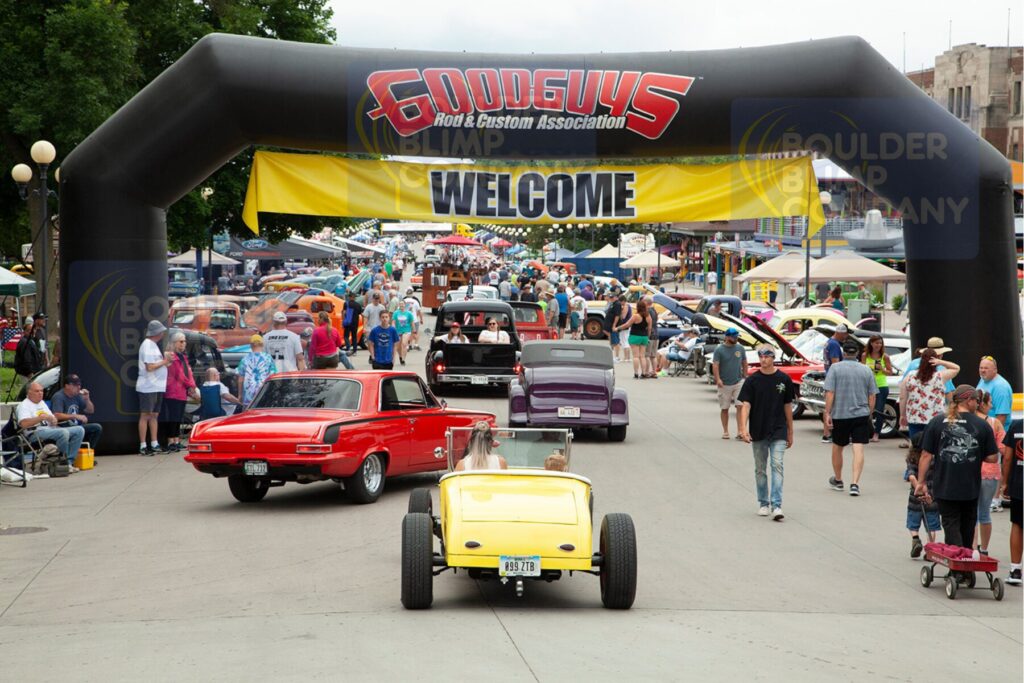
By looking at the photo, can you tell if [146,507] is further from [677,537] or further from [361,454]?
[677,537]

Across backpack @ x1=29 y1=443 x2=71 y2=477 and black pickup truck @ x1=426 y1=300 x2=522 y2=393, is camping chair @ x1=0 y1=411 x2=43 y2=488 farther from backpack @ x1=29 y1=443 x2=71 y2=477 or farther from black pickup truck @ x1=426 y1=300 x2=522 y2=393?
black pickup truck @ x1=426 y1=300 x2=522 y2=393

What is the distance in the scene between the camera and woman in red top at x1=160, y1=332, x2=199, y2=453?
18.2 meters

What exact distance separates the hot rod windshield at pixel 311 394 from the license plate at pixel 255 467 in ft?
3.90

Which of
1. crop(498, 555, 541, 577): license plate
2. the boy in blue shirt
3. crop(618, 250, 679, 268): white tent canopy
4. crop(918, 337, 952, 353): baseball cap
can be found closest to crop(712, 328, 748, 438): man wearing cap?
crop(918, 337, 952, 353): baseball cap

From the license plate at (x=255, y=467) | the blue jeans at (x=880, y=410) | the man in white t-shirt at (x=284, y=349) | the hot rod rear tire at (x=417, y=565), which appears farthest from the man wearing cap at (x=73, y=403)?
the blue jeans at (x=880, y=410)

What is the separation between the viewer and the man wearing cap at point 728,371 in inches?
831

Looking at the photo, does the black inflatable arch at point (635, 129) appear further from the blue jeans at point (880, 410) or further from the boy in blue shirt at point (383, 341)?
the boy in blue shirt at point (383, 341)

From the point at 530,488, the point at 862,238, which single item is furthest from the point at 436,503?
the point at 862,238

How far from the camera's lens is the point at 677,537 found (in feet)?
42.7

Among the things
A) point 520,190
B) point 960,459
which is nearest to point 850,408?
point 960,459

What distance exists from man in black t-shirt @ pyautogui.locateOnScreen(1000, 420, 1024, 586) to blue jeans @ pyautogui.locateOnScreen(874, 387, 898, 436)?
8.97 metres

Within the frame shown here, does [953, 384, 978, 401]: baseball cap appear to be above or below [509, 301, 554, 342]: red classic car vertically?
below

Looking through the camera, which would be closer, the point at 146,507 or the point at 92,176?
the point at 146,507

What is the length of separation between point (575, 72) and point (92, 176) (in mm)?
6308
